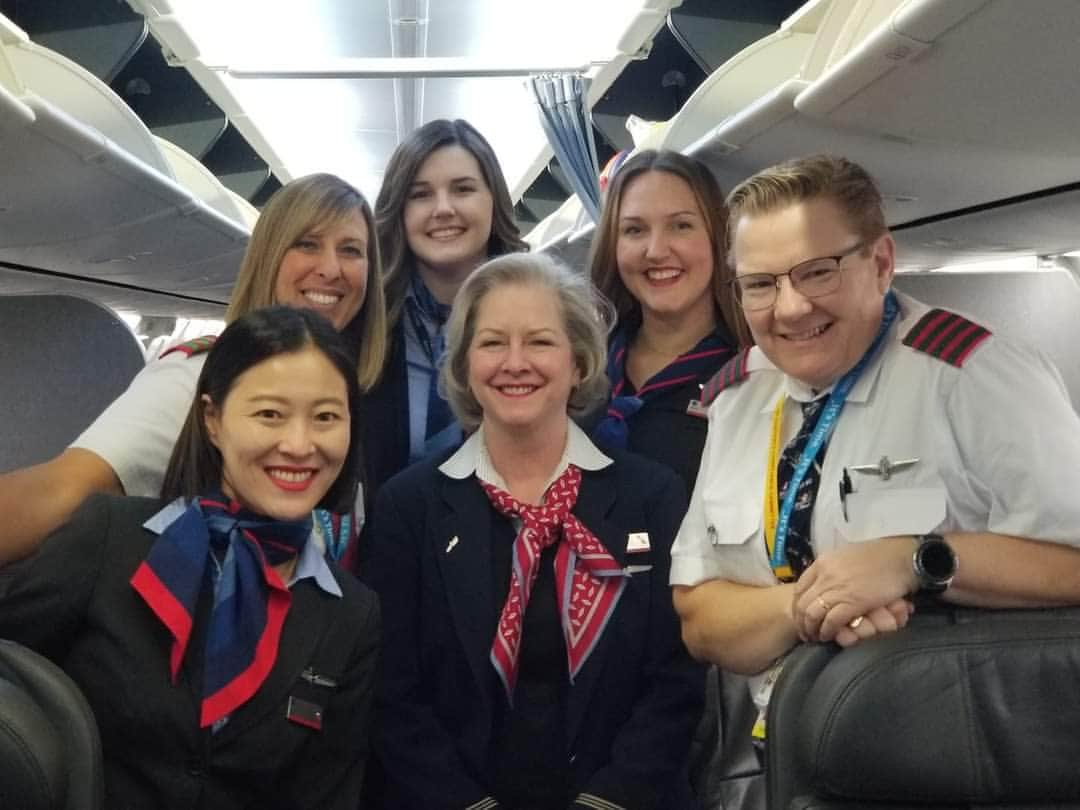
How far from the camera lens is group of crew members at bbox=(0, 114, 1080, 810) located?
1.84m

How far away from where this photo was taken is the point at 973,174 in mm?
3695

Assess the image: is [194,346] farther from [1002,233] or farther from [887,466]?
[1002,233]

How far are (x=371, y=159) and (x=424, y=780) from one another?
1095 cm

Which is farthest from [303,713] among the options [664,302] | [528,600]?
[664,302]

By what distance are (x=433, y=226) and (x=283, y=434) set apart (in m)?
1.38

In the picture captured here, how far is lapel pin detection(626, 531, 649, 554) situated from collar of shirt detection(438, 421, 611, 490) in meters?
0.18

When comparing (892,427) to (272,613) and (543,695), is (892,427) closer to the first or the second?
(543,695)

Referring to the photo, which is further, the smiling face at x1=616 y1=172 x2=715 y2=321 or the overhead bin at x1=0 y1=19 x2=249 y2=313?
the overhead bin at x1=0 y1=19 x2=249 y2=313

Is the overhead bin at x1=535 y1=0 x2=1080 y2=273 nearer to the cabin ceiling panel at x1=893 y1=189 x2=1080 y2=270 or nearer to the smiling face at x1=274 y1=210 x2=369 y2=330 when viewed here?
the cabin ceiling panel at x1=893 y1=189 x2=1080 y2=270

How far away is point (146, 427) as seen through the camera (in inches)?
91.0

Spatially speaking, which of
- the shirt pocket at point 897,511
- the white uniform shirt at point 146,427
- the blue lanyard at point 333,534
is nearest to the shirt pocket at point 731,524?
the shirt pocket at point 897,511

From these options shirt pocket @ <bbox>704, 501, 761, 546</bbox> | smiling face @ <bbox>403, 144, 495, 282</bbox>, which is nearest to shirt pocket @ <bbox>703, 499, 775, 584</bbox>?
shirt pocket @ <bbox>704, 501, 761, 546</bbox>

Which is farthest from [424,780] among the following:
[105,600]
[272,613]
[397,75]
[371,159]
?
[371,159]

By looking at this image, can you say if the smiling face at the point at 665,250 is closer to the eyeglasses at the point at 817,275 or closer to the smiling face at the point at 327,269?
the smiling face at the point at 327,269
